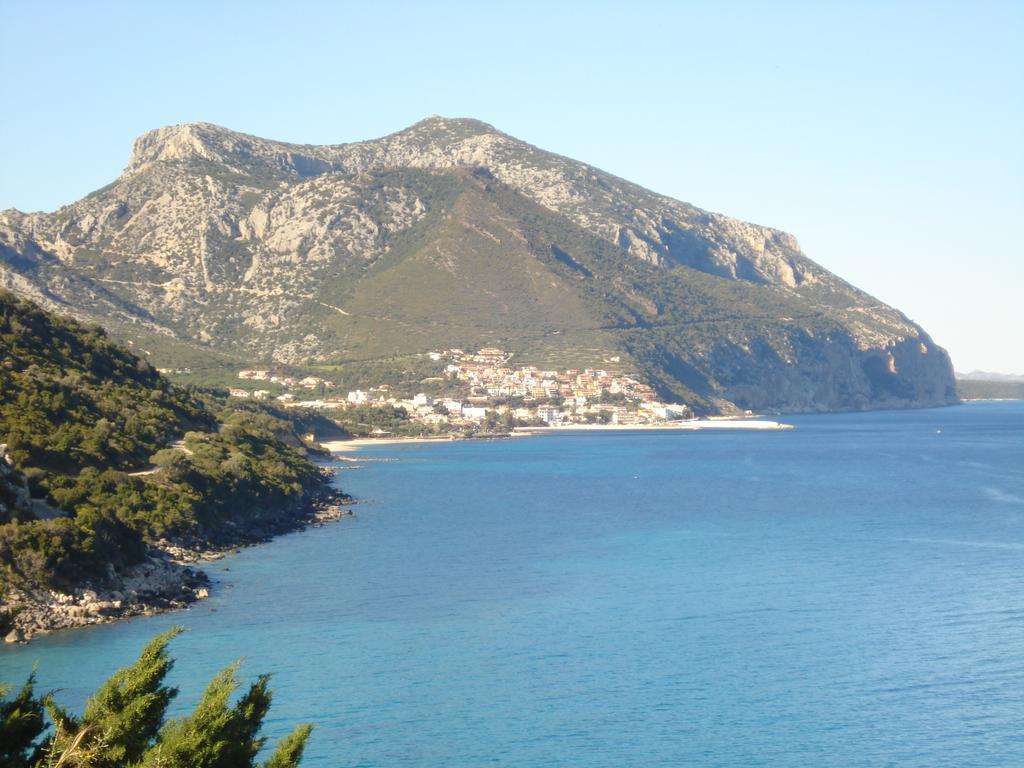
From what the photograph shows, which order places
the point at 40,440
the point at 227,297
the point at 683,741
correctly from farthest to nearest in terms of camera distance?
the point at 227,297, the point at 40,440, the point at 683,741

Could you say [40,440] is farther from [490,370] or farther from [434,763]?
[490,370]

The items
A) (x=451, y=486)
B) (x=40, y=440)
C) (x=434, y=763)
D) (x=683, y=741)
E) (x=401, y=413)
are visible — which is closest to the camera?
(x=434, y=763)

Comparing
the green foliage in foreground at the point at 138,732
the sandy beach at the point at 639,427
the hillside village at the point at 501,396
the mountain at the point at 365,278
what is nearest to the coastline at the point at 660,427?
the sandy beach at the point at 639,427

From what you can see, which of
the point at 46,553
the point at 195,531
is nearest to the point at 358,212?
the point at 195,531

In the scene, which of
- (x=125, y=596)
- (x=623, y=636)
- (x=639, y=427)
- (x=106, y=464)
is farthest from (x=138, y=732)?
(x=639, y=427)

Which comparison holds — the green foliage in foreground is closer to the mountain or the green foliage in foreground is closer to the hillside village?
the hillside village

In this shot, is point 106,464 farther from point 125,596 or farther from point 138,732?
point 138,732

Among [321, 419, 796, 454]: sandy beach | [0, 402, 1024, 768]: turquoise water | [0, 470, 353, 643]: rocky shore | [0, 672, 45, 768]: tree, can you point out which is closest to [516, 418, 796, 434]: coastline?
[321, 419, 796, 454]: sandy beach
